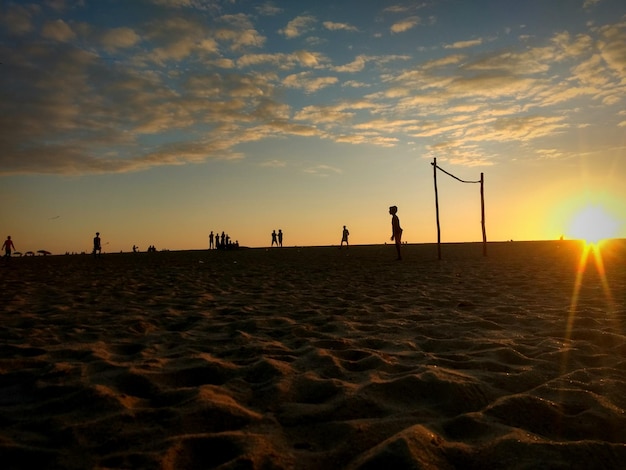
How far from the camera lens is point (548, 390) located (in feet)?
9.93

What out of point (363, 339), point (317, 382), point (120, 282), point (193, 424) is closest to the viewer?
point (193, 424)

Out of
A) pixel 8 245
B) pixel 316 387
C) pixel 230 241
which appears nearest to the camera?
pixel 316 387

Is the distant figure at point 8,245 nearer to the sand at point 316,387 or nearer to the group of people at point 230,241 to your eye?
the group of people at point 230,241

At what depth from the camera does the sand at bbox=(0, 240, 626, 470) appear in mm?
2205

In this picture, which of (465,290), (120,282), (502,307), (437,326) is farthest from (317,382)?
(120,282)

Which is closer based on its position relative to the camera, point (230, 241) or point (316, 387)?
point (316, 387)

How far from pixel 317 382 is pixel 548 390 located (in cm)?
158

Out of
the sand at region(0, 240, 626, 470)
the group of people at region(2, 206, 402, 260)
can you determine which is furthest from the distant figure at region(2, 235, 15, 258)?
the sand at region(0, 240, 626, 470)

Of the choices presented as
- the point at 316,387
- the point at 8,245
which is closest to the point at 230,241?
the point at 8,245

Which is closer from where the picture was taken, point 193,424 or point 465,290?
point 193,424

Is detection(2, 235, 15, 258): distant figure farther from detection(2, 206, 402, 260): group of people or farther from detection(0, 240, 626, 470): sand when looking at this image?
detection(0, 240, 626, 470): sand

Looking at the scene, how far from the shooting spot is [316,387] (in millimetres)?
3115

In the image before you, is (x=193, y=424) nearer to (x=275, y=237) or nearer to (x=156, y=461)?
(x=156, y=461)

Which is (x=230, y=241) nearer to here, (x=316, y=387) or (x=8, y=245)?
(x=8, y=245)
